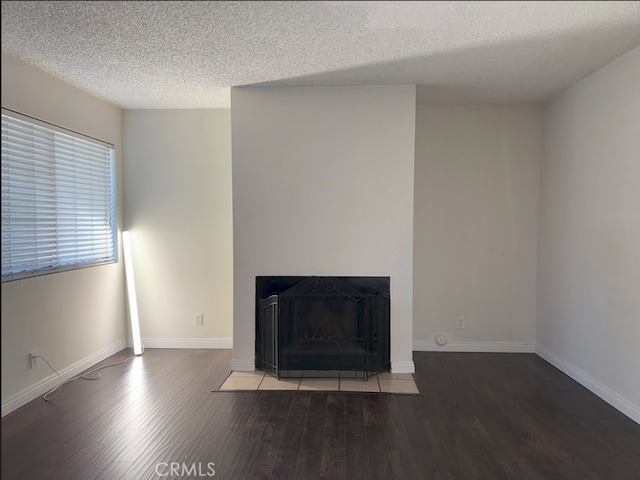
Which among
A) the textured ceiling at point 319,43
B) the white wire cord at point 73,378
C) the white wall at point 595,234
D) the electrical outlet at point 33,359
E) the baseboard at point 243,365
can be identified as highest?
the textured ceiling at point 319,43

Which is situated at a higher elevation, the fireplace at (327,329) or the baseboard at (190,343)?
the fireplace at (327,329)

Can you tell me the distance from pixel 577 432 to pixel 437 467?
1055mm

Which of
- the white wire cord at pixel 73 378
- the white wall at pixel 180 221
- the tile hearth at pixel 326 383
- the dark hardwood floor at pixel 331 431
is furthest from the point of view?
the white wall at pixel 180 221

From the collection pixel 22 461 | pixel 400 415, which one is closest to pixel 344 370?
pixel 400 415

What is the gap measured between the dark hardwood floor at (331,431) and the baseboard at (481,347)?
629 millimetres

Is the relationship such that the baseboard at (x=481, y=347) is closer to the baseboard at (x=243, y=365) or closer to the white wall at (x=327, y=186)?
the white wall at (x=327, y=186)

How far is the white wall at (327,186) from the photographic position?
3.78 m

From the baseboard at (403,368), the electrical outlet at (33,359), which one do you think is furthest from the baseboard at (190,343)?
the baseboard at (403,368)

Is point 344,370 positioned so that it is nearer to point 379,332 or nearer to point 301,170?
point 379,332

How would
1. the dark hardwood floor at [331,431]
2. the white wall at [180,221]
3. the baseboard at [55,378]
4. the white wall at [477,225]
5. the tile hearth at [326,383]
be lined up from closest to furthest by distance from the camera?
the dark hardwood floor at [331,431], the baseboard at [55,378], the tile hearth at [326,383], the white wall at [477,225], the white wall at [180,221]

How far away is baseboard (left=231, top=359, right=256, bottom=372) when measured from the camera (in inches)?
153

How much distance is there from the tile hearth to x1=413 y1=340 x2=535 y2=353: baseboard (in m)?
0.81

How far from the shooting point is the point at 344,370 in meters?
3.71

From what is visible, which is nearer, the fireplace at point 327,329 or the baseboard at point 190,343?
the fireplace at point 327,329
